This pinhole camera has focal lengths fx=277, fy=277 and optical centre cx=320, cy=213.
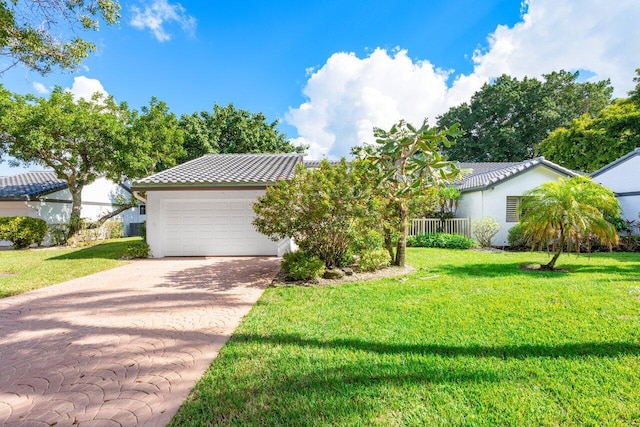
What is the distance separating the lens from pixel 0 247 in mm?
15812

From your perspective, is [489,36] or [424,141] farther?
[489,36]

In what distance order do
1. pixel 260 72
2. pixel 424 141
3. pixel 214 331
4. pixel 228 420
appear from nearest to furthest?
1. pixel 228 420
2. pixel 214 331
3. pixel 424 141
4. pixel 260 72

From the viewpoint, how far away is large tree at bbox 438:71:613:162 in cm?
3141

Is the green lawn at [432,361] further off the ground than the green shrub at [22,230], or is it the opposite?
the green shrub at [22,230]

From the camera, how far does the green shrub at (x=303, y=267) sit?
7449 mm

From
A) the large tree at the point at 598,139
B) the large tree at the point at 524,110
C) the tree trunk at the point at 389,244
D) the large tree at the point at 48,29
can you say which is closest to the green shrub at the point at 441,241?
the tree trunk at the point at 389,244

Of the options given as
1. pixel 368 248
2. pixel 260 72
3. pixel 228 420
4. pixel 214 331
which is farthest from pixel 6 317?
pixel 260 72

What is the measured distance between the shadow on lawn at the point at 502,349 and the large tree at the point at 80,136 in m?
16.6

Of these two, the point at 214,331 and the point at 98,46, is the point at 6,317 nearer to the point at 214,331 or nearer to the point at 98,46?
the point at 214,331

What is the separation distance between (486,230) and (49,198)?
25.8 metres

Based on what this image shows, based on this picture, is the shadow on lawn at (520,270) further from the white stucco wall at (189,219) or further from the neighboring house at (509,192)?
the white stucco wall at (189,219)

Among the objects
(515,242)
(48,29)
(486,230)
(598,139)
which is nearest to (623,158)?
(515,242)

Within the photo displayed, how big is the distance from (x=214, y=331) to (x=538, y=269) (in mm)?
9234

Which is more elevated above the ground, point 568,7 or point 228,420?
point 568,7
